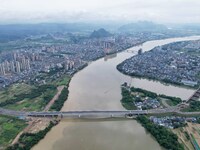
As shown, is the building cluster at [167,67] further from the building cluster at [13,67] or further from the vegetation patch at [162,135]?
the building cluster at [13,67]

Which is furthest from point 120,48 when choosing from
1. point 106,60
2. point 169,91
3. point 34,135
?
point 34,135

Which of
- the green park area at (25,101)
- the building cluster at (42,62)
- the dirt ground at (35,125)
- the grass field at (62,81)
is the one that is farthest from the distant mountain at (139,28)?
the dirt ground at (35,125)

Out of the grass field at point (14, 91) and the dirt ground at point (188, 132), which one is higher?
the dirt ground at point (188, 132)

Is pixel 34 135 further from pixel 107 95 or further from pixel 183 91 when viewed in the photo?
pixel 183 91

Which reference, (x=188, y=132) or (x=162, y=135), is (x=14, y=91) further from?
(x=188, y=132)

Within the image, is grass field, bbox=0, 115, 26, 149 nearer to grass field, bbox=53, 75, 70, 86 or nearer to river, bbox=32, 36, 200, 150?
river, bbox=32, 36, 200, 150

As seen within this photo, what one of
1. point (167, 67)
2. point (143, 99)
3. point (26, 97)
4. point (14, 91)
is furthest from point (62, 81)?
point (167, 67)
